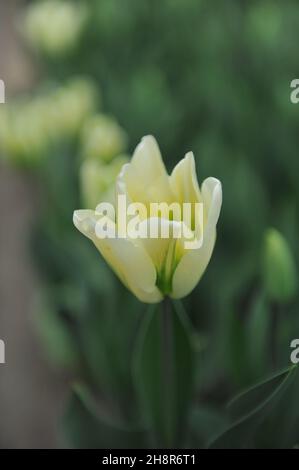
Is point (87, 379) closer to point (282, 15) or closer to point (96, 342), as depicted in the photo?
point (96, 342)

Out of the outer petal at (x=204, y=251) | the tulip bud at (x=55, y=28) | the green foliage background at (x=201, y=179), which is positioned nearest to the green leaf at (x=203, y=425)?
the green foliage background at (x=201, y=179)

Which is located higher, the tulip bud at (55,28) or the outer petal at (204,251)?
the tulip bud at (55,28)

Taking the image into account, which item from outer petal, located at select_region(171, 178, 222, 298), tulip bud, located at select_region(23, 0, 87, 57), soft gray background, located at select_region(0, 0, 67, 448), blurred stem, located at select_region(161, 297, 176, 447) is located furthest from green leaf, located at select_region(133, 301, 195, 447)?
tulip bud, located at select_region(23, 0, 87, 57)

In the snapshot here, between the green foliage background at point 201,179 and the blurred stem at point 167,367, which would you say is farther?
the green foliage background at point 201,179

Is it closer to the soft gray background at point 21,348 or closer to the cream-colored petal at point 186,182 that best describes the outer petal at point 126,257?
the cream-colored petal at point 186,182

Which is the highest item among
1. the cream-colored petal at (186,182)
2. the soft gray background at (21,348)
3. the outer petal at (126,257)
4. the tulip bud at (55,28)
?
the tulip bud at (55,28)

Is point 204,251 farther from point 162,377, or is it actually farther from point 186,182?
point 162,377

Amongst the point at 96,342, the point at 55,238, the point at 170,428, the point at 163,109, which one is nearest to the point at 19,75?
the point at 163,109

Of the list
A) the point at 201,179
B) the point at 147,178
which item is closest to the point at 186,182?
the point at 147,178
